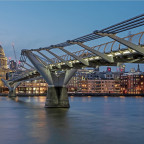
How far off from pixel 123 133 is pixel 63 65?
1235 inches

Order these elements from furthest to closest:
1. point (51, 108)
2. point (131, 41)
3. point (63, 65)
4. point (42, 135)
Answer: point (51, 108)
point (63, 65)
point (131, 41)
point (42, 135)

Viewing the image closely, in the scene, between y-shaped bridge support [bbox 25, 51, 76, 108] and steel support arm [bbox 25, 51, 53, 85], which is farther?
steel support arm [bbox 25, 51, 53, 85]

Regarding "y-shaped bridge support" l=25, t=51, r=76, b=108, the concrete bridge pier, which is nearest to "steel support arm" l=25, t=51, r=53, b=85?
"y-shaped bridge support" l=25, t=51, r=76, b=108

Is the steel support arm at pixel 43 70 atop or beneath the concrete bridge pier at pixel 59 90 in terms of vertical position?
atop

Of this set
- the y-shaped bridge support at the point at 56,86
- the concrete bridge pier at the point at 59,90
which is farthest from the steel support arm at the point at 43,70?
the concrete bridge pier at the point at 59,90

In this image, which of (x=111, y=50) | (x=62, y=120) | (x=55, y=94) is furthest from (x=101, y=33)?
(x=55, y=94)

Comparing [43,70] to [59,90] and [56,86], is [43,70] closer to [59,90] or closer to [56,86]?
[56,86]

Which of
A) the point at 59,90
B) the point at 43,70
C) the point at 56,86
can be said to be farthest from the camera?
the point at 43,70

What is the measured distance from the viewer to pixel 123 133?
41031 mm

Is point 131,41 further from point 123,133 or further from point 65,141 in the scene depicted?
point 65,141

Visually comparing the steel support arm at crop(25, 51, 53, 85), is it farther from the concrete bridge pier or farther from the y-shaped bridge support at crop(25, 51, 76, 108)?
the concrete bridge pier

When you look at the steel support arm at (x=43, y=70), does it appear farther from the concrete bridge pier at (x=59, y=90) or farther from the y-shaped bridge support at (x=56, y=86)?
the concrete bridge pier at (x=59, y=90)

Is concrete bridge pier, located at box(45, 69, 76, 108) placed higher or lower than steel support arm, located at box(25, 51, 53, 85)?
lower

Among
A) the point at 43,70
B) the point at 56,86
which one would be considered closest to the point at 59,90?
the point at 56,86
